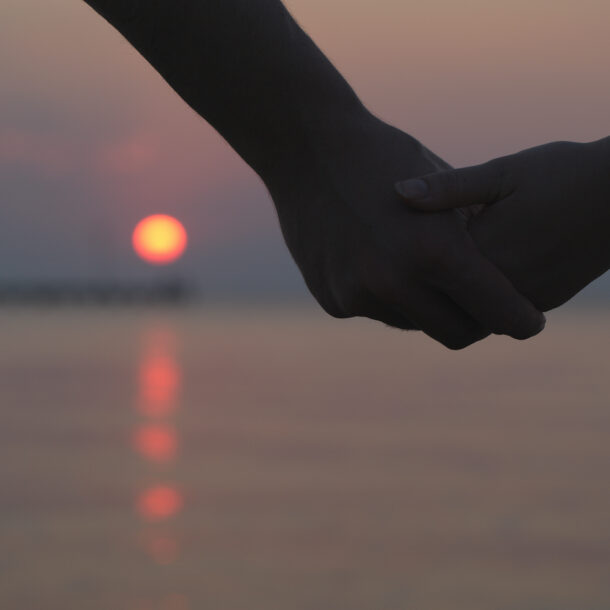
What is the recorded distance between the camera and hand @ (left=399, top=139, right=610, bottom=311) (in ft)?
5.74

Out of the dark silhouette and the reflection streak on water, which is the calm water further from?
the dark silhouette

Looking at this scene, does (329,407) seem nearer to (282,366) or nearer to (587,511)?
(587,511)

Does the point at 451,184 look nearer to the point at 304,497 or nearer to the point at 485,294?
the point at 485,294

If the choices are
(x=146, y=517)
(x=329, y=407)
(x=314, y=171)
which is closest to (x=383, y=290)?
(x=314, y=171)

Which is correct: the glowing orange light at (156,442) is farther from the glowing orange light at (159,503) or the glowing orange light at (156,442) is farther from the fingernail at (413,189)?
the fingernail at (413,189)

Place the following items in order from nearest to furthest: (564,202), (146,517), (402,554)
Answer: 1. (564,202)
2. (402,554)
3. (146,517)

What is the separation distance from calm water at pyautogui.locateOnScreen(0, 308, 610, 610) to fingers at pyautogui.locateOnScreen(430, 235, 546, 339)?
3.91ft

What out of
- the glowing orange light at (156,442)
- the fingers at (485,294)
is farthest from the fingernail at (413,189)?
the glowing orange light at (156,442)

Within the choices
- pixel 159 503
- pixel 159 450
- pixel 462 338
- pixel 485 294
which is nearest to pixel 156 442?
pixel 159 450

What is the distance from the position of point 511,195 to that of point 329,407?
517 centimetres

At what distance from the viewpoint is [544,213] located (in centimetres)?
179

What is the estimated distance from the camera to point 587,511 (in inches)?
146

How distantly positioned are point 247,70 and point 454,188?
1.37ft

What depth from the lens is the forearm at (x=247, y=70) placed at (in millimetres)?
1512
